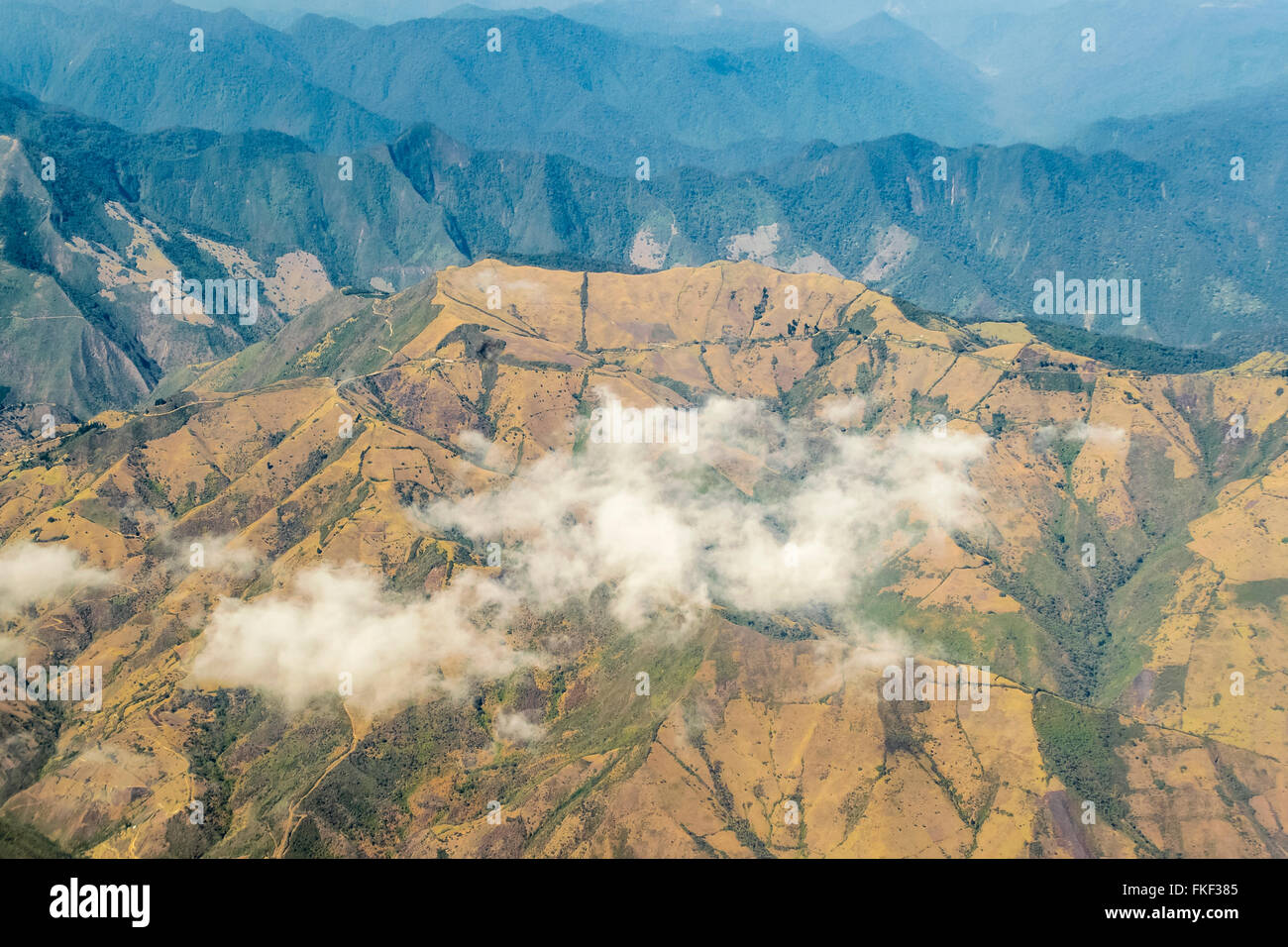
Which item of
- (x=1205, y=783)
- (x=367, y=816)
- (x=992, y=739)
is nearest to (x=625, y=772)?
(x=367, y=816)
